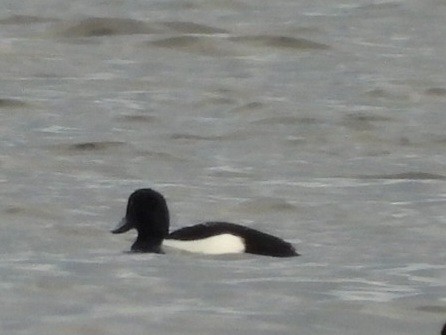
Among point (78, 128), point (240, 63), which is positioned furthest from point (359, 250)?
point (240, 63)

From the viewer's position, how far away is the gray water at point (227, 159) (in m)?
11.0

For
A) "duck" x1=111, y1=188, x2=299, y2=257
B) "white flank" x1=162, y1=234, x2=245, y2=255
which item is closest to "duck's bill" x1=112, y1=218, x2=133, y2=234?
"duck" x1=111, y1=188, x2=299, y2=257

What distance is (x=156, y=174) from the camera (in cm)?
1572

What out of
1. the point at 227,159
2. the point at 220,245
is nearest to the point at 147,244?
the point at 220,245

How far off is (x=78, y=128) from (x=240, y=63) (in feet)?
13.0

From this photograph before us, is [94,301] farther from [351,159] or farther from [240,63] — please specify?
[240,63]

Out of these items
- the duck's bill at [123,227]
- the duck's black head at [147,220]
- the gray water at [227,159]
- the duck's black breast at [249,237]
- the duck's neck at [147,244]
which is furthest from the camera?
the duck's bill at [123,227]

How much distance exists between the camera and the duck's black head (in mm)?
12844

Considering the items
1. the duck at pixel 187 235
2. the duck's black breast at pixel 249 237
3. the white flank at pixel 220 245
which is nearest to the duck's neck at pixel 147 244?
the duck at pixel 187 235

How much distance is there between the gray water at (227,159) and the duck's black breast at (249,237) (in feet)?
0.25

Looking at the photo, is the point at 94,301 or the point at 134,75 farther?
the point at 134,75

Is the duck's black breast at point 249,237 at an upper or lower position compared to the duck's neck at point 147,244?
upper

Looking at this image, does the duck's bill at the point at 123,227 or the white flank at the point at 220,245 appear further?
the duck's bill at the point at 123,227

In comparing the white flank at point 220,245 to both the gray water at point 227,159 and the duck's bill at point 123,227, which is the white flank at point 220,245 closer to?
the gray water at point 227,159
